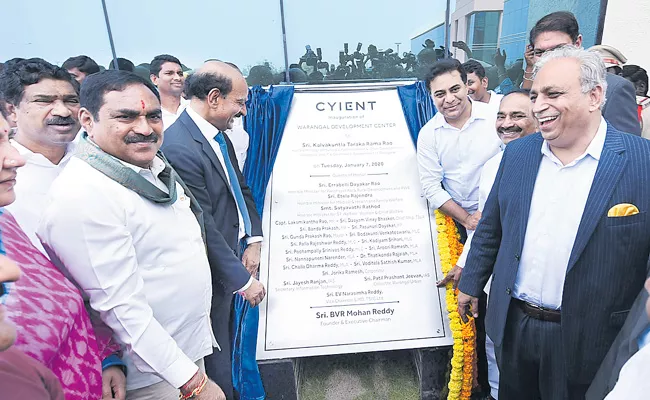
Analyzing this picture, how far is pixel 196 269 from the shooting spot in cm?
138

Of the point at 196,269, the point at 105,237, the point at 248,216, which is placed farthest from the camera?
the point at 248,216

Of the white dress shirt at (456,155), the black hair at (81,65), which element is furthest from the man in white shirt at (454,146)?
the black hair at (81,65)

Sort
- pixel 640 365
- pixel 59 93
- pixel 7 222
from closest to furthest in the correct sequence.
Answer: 1. pixel 640 365
2. pixel 7 222
3. pixel 59 93

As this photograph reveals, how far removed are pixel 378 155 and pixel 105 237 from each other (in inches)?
78.8

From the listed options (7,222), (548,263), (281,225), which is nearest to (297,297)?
(281,225)

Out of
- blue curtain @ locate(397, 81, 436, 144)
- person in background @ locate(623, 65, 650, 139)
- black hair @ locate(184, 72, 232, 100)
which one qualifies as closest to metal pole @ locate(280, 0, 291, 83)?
blue curtain @ locate(397, 81, 436, 144)

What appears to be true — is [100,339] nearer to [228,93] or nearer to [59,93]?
[59,93]

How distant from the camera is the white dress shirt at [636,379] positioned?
76 centimetres

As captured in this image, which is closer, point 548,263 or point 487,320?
point 548,263

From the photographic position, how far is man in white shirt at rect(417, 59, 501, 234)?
92.0 inches

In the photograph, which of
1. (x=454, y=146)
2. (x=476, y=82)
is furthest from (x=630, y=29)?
(x=454, y=146)

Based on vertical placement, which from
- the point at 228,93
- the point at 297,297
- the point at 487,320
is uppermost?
the point at 228,93

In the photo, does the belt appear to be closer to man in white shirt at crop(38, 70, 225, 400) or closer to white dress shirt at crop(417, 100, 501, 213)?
white dress shirt at crop(417, 100, 501, 213)

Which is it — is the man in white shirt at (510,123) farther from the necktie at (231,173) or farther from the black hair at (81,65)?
the black hair at (81,65)
